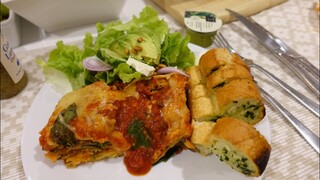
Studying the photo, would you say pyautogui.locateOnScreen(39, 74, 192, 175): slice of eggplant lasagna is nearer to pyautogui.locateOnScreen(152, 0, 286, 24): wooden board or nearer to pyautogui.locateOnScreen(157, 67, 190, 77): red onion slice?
pyautogui.locateOnScreen(157, 67, 190, 77): red onion slice

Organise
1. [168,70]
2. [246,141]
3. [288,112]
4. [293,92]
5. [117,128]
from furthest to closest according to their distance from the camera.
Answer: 1. [293,92]
2. [288,112]
3. [168,70]
4. [117,128]
5. [246,141]

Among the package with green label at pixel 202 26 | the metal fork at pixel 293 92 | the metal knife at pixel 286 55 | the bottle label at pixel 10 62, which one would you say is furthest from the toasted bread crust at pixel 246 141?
the bottle label at pixel 10 62

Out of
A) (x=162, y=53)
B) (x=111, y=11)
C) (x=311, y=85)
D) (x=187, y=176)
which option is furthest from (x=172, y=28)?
(x=187, y=176)

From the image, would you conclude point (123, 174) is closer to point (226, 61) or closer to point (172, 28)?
point (226, 61)

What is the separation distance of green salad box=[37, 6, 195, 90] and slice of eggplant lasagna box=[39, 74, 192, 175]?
21cm

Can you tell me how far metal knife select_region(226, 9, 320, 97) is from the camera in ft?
6.32

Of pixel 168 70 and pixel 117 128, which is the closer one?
pixel 117 128

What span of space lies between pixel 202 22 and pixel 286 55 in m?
0.58

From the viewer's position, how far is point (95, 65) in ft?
5.60

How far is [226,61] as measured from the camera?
1555 millimetres

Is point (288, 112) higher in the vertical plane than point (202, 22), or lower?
lower

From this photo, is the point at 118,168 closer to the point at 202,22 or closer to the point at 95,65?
the point at 95,65

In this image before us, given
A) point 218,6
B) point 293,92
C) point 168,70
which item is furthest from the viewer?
point 218,6

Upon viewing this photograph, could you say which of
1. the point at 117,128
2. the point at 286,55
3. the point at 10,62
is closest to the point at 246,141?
the point at 117,128
